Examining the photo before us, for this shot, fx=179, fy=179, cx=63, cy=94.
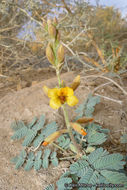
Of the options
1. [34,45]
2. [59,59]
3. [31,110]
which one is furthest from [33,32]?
[59,59]

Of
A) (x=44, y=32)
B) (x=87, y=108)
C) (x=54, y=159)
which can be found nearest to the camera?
(x=54, y=159)

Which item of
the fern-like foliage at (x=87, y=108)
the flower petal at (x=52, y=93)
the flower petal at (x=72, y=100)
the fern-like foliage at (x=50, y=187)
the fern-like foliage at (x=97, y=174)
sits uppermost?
the flower petal at (x=52, y=93)

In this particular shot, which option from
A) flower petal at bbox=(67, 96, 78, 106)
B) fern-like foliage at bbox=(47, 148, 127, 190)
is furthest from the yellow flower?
fern-like foliage at bbox=(47, 148, 127, 190)

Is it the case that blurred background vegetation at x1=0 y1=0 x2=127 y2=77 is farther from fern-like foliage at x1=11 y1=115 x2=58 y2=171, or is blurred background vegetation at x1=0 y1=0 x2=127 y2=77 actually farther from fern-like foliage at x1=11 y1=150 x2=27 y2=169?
fern-like foliage at x1=11 y1=150 x2=27 y2=169

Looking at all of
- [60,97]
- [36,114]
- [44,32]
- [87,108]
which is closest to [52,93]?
[60,97]

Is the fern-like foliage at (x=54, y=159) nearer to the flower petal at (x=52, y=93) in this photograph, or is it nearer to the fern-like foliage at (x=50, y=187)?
the fern-like foliage at (x=50, y=187)

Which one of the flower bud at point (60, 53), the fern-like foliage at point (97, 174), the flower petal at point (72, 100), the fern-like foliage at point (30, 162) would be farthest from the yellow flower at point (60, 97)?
the fern-like foliage at point (30, 162)

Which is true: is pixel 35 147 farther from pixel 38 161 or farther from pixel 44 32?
pixel 44 32

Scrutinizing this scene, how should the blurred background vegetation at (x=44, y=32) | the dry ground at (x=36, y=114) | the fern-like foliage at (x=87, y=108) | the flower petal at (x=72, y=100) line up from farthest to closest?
the blurred background vegetation at (x=44, y=32)
the fern-like foliage at (x=87, y=108)
the dry ground at (x=36, y=114)
the flower petal at (x=72, y=100)

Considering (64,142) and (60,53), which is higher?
(60,53)
